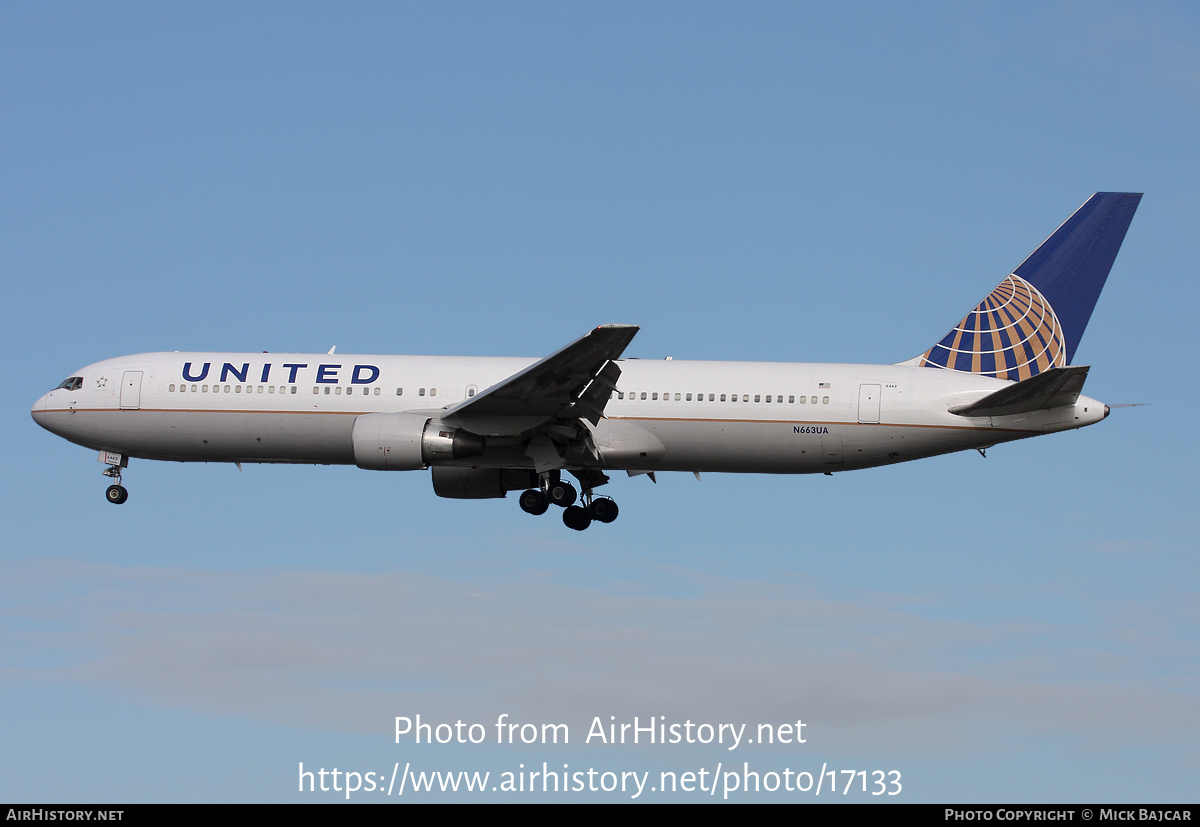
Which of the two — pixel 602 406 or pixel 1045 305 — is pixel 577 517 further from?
pixel 1045 305

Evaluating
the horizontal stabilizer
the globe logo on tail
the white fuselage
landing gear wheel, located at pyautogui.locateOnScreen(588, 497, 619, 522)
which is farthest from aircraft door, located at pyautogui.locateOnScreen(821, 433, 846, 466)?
landing gear wheel, located at pyautogui.locateOnScreen(588, 497, 619, 522)

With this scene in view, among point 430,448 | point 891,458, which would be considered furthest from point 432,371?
point 891,458

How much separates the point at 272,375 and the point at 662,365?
10562mm

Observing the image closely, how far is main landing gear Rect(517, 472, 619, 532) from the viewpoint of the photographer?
3425cm

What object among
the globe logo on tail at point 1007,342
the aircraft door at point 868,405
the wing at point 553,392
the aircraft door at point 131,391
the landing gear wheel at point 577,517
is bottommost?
the landing gear wheel at point 577,517

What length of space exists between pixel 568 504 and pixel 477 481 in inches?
116

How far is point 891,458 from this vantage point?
109 ft

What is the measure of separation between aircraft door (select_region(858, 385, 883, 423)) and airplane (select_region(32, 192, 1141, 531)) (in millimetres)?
37

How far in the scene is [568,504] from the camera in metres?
34.6

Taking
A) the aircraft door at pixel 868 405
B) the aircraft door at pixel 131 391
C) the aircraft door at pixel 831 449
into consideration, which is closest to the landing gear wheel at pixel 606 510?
the aircraft door at pixel 831 449

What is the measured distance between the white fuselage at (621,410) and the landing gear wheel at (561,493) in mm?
1166

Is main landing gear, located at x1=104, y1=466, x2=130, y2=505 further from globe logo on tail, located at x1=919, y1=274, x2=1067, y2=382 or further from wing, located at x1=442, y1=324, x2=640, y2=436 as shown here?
globe logo on tail, located at x1=919, y1=274, x2=1067, y2=382

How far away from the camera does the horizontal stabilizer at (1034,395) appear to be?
30141 millimetres

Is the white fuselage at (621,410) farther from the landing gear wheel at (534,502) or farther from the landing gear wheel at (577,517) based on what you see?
the landing gear wheel at (577,517)
